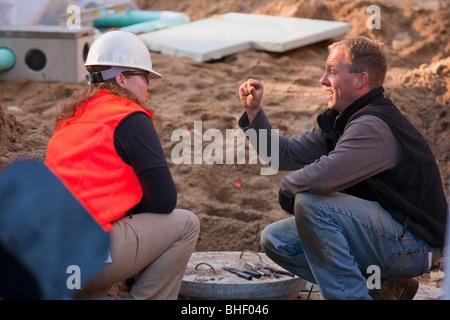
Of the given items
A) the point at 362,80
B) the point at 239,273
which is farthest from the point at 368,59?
the point at 239,273

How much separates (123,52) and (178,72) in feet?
14.4

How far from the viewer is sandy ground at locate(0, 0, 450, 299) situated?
478 centimetres

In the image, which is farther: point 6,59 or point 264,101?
point 6,59

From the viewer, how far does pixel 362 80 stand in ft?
11.4

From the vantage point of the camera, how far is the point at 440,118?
6512 millimetres

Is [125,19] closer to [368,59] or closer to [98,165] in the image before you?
[368,59]

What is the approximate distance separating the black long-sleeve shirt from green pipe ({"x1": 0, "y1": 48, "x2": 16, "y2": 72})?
484 centimetres

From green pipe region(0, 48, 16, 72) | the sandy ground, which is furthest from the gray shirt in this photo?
green pipe region(0, 48, 16, 72)

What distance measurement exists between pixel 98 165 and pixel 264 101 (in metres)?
3.99

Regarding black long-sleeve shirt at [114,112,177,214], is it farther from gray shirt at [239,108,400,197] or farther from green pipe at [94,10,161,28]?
green pipe at [94,10,161,28]

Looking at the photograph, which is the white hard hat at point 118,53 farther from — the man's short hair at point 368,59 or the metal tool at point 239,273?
the metal tool at point 239,273

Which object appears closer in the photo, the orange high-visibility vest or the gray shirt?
the orange high-visibility vest
